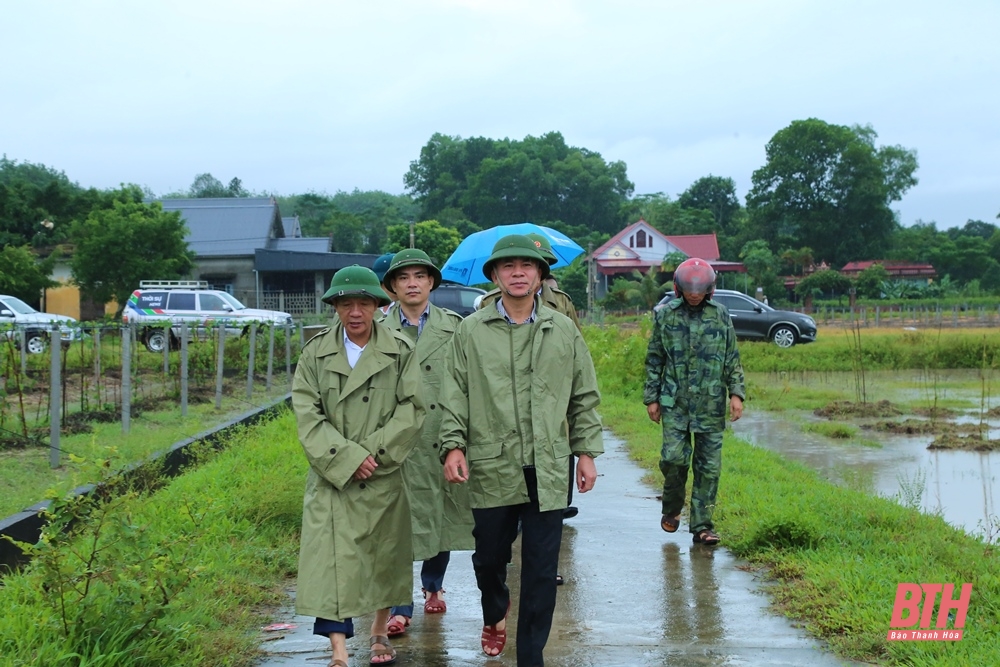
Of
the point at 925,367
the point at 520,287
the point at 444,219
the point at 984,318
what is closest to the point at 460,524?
the point at 520,287

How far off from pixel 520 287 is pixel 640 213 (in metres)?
85.8

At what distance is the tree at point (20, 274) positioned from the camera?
30.1 meters

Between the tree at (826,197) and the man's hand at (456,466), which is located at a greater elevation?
the tree at (826,197)

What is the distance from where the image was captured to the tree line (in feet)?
152

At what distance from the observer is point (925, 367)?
2255 centimetres

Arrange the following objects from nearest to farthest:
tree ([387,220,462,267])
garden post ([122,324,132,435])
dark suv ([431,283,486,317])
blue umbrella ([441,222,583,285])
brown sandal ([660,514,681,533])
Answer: brown sandal ([660,514,681,533]) → blue umbrella ([441,222,583,285]) → garden post ([122,324,132,435]) → dark suv ([431,283,486,317]) → tree ([387,220,462,267])

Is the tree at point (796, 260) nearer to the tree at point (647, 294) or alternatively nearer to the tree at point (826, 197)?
the tree at point (826, 197)

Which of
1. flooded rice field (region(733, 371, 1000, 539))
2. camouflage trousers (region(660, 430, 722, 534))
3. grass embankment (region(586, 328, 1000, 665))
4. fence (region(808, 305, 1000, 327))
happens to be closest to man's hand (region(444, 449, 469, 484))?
grass embankment (region(586, 328, 1000, 665))

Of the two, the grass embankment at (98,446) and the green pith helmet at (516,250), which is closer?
the green pith helmet at (516,250)

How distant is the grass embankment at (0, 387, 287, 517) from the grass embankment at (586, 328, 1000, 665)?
328 centimetres

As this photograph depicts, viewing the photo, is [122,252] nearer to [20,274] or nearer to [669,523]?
[20,274]

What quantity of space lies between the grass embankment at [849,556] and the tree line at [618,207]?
29.5m

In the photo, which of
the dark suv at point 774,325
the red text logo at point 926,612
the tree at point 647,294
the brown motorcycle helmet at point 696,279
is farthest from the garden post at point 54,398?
the tree at point 647,294

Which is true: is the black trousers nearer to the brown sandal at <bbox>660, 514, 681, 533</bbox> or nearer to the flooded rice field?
the brown sandal at <bbox>660, 514, 681, 533</bbox>
